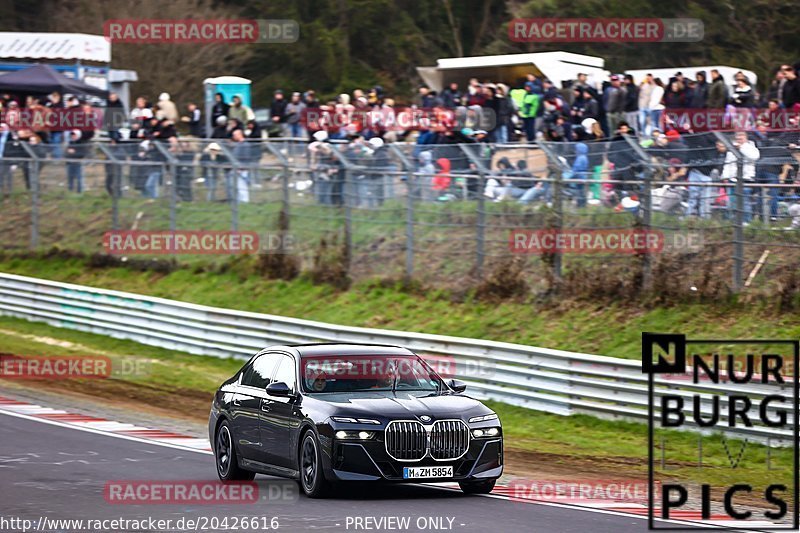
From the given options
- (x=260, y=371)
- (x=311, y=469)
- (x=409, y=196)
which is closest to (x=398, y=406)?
(x=311, y=469)

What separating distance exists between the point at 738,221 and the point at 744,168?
78 centimetres

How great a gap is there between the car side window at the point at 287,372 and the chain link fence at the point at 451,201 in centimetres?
857

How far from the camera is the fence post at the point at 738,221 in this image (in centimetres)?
1855

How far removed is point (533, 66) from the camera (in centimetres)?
3153

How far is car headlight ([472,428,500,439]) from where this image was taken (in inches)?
448

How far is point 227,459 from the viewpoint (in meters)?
13.1

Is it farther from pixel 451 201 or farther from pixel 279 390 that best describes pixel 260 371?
pixel 451 201

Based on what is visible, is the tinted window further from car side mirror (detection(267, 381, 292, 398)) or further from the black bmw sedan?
car side mirror (detection(267, 381, 292, 398))

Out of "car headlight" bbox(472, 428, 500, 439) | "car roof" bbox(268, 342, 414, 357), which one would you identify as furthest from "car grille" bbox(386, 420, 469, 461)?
"car roof" bbox(268, 342, 414, 357)

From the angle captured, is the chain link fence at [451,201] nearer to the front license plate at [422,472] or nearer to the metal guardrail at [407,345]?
the metal guardrail at [407,345]

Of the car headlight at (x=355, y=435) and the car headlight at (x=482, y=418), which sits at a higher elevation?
the car headlight at (x=482, y=418)

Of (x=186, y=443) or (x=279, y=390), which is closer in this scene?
(x=279, y=390)

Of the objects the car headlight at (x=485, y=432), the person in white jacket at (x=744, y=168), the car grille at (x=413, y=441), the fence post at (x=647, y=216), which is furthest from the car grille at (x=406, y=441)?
the fence post at (x=647, y=216)

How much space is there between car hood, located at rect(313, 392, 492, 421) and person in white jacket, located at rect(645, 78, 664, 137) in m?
12.2
